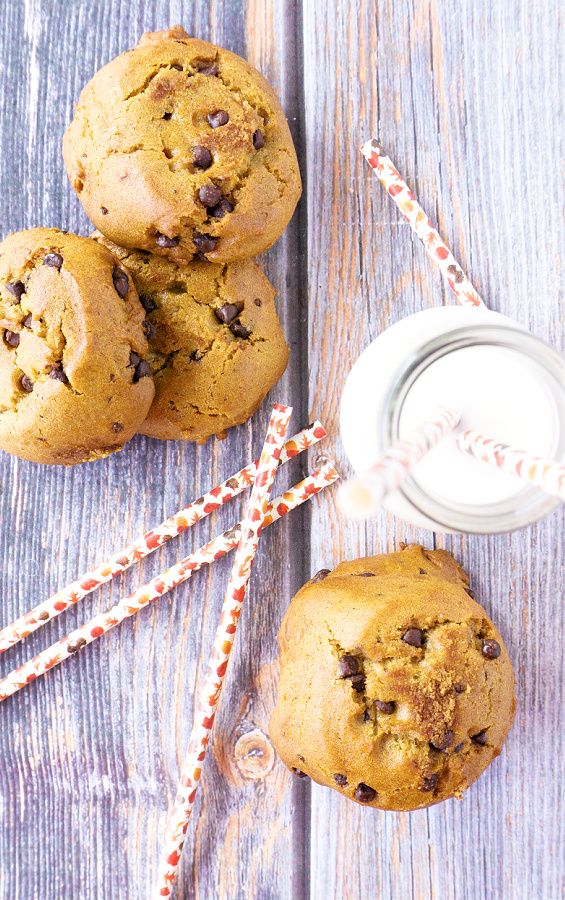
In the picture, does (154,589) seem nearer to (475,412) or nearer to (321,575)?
(321,575)

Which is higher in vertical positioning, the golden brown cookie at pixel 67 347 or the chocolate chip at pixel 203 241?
the chocolate chip at pixel 203 241

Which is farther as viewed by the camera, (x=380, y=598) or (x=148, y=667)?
(x=148, y=667)

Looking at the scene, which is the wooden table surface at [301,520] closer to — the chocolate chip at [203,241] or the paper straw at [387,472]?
the chocolate chip at [203,241]

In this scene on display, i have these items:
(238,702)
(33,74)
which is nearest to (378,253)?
(33,74)

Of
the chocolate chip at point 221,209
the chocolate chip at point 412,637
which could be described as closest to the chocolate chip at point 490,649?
the chocolate chip at point 412,637

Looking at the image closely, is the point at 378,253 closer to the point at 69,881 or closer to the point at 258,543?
the point at 258,543

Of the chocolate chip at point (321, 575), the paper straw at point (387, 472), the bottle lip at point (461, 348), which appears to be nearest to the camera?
the paper straw at point (387, 472)
